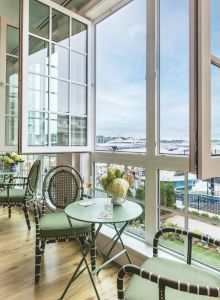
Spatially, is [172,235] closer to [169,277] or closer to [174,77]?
[169,277]

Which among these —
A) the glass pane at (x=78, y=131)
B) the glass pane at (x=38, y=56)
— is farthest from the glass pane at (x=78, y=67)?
the glass pane at (x=78, y=131)

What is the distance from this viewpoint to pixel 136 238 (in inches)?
93.4

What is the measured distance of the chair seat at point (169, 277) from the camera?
1152mm

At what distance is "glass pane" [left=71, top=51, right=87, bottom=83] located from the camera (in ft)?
9.12

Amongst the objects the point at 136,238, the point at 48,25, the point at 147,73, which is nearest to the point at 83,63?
the point at 48,25

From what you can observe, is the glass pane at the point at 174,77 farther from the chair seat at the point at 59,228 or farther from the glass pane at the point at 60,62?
the glass pane at the point at 60,62

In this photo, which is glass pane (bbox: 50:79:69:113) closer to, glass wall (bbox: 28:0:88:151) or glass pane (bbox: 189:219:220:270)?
glass wall (bbox: 28:0:88:151)

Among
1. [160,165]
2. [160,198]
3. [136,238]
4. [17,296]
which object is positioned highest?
[160,165]

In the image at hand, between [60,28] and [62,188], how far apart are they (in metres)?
1.83

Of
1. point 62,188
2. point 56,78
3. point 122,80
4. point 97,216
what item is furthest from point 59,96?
point 97,216

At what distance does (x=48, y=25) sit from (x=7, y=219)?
2.94m

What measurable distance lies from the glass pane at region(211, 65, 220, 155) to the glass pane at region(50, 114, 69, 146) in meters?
1.75

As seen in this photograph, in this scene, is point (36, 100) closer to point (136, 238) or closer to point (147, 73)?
point (147, 73)

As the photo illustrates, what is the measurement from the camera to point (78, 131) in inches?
112
